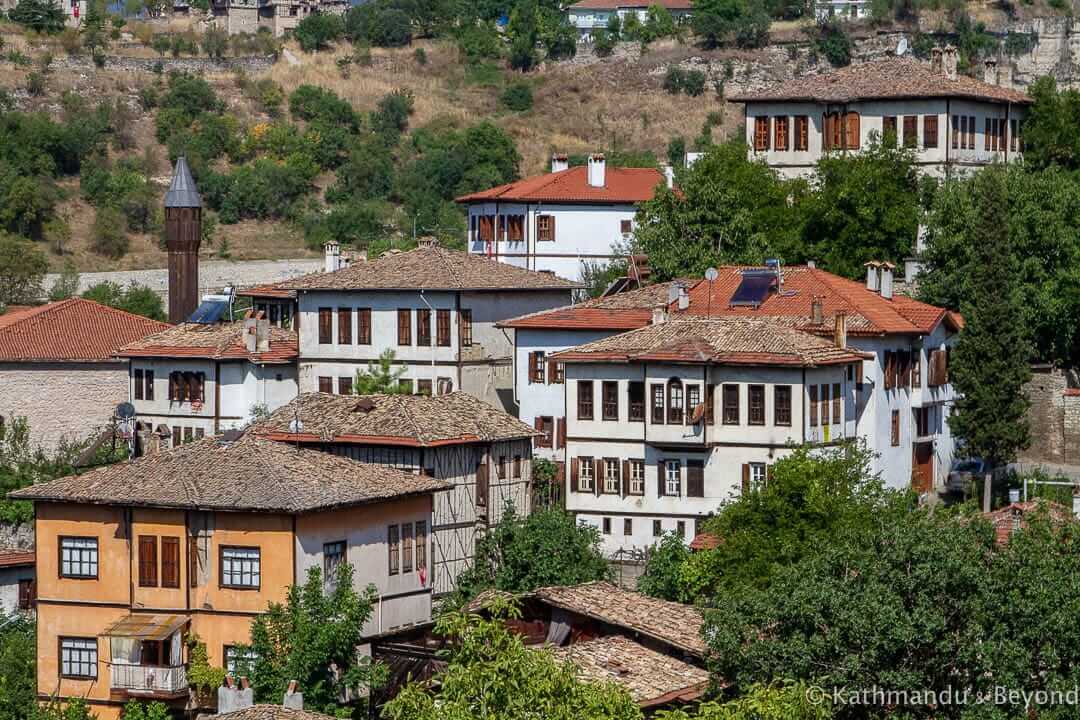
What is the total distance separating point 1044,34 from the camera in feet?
375

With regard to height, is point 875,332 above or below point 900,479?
above

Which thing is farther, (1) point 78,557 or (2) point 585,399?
(2) point 585,399

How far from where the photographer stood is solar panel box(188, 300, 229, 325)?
2539 inches

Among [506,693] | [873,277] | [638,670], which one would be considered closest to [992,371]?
[873,277]

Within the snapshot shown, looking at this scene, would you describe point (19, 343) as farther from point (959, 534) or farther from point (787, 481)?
point (959, 534)

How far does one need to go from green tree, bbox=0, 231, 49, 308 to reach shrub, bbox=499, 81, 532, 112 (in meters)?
40.3

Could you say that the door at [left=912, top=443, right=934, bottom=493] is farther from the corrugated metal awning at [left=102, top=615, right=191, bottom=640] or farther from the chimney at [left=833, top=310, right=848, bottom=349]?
the corrugated metal awning at [left=102, top=615, right=191, bottom=640]

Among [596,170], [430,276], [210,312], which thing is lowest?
[210,312]

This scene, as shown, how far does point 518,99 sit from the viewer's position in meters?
126

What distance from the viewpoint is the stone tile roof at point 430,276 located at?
192 ft

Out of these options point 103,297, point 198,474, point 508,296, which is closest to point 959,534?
point 198,474

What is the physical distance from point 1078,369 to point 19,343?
2785 cm

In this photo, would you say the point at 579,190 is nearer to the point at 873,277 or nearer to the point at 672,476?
the point at 873,277

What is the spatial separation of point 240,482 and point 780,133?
2763 centimetres
